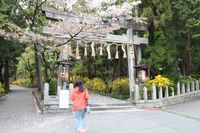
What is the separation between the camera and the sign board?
530 inches

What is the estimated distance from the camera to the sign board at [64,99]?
13453 mm

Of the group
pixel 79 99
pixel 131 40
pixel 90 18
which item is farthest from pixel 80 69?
pixel 79 99

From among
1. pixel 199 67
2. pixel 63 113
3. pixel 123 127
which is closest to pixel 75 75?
pixel 199 67

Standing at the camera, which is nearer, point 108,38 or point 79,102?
point 79,102

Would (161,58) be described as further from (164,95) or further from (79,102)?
(79,102)

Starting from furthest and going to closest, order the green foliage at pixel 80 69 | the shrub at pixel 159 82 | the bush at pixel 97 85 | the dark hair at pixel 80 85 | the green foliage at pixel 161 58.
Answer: the green foliage at pixel 80 69, the bush at pixel 97 85, the green foliage at pixel 161 58, the shrub at pixel 159 82, the dark hair at pixel 80 85

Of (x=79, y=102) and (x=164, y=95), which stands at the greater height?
(x=79, y=102)

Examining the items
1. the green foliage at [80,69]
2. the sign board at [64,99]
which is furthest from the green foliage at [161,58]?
the green foliage at [80,69]

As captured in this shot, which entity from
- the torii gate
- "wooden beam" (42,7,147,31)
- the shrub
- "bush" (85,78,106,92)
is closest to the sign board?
the torii gate

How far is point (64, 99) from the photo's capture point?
13.6 m

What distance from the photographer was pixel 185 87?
19047mm

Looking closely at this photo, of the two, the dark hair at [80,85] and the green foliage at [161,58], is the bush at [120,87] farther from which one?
the dark hair at [80,85]

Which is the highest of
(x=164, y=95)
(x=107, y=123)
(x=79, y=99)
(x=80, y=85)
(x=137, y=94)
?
(x=80, y=85)

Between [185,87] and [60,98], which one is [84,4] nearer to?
[60,98]
